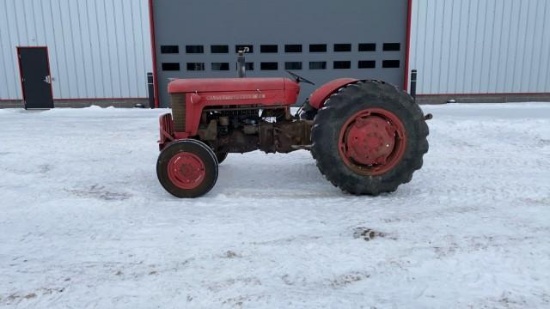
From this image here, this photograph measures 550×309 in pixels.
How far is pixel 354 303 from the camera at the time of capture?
2.49m

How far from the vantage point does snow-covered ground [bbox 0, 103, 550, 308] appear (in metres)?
2.59

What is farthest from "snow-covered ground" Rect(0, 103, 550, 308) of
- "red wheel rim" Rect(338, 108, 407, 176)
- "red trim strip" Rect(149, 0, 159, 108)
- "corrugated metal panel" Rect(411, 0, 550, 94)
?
"corrugated metal panel" Rect(411, 0, 550, 94)

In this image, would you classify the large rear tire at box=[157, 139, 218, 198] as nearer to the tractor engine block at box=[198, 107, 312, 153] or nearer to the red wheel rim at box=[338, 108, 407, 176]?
the tractor engine block at box=[198, 107, 312, 153]

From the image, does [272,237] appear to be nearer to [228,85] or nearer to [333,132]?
[333,132]

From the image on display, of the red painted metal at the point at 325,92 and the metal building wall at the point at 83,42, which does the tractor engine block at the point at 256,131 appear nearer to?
the red painted metal at the point at 325,92

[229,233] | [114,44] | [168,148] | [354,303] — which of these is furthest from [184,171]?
[114,44]

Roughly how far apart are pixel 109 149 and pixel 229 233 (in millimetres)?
3954

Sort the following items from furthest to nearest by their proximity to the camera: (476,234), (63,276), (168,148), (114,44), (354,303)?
1. (114,44)
2. (168,148)
3. (476,234)
4. (63,276)
5. (354,303)

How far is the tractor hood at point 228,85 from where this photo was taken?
14.2 ft

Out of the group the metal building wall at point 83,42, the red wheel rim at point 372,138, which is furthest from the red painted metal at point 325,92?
the metal building wall at point 83,42

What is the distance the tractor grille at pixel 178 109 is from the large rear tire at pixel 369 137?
4.39 feet

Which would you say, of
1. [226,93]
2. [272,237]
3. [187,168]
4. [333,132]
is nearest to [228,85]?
[226,93]

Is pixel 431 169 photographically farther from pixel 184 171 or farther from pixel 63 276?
pixel 63 276

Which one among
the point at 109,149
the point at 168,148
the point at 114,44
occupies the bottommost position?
the point at 109,149
